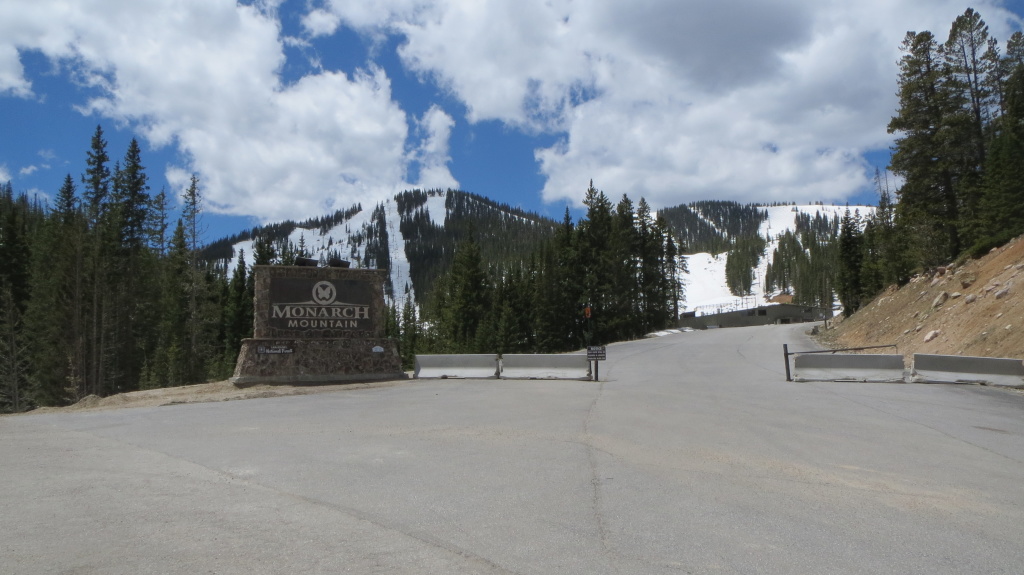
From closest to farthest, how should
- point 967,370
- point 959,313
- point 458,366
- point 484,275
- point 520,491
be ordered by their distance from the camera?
point 520,491
point 967,370
point 458,366
point 959,313
point 484,275

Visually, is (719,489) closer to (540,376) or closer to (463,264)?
(540,376)

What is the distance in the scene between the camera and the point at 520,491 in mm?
6258

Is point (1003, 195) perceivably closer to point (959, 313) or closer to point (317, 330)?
point (959, 313)

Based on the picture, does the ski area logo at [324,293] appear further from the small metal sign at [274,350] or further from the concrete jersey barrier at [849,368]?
the concrete jersey barrier at [849,368]

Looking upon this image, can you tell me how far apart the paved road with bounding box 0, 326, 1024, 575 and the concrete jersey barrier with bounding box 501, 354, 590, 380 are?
22.3ft

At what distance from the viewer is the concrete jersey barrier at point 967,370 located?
1628 centimetres

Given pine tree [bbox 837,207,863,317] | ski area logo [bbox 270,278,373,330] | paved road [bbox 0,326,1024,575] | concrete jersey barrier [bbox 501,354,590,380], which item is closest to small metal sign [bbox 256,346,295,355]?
ski area logo [bbox 270,278,373,330]

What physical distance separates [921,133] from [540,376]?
103ft

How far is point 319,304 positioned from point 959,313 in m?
23.3


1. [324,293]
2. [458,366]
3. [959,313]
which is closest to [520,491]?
[458,366]

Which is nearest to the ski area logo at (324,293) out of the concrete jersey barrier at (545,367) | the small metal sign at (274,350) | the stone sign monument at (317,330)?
the stone sign monument at (317,330)

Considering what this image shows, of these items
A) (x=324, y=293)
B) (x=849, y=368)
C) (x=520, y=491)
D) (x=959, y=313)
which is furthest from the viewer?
(x=959, y=313)

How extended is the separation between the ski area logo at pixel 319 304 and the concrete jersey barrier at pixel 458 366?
2.17m

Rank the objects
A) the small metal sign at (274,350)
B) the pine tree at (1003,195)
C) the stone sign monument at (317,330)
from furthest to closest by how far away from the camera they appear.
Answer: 1. the pine tree at (1003,195)
2. the stone sign monument at (317,330)
3. the small metal sign at (274,350)
